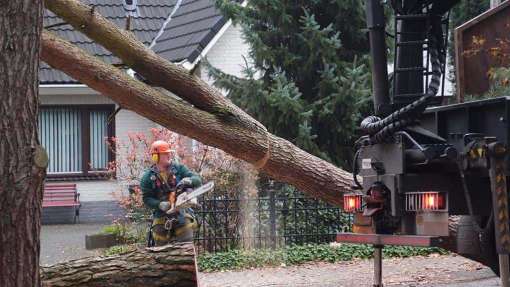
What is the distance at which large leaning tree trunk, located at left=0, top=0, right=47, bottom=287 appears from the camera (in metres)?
4.77

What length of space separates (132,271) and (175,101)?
2.22 metres

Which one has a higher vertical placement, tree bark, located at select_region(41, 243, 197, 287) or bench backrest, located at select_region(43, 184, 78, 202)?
bench backrest, located at select_region(43, 184, 78, 202)

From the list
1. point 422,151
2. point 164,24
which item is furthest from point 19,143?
point 164,24

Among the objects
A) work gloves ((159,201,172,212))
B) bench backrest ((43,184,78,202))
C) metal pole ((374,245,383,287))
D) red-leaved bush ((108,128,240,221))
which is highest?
red-leaved bush ((108,128,240,221))

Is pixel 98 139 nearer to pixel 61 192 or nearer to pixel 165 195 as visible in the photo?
pixel 61 192

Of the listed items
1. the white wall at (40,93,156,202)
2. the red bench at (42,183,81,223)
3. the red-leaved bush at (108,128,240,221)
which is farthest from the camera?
the white wall at (40,93,156,202)

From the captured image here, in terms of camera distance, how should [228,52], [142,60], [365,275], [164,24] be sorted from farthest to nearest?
1. [164,24]
2. [228,52]
3. [365,275]
4. [142,60]

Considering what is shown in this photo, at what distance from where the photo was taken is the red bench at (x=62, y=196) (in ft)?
62.1

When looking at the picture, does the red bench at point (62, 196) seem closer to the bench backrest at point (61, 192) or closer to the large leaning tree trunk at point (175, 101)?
the bench backrest at point (61, 192)

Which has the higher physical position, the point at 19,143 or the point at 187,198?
the point at 19,143

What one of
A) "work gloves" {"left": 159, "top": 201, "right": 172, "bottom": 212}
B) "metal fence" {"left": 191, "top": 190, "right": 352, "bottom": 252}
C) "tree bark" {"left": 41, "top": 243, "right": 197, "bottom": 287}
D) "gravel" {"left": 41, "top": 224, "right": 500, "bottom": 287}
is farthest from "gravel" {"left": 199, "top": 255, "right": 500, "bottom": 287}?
"tree bark" {"left": 41, "top": 243, "right": 197, "bottom": 287}

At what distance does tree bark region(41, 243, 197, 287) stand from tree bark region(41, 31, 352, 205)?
6.18 ft

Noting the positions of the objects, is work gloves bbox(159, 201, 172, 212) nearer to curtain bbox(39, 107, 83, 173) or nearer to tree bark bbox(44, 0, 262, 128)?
tree bark bbox(44, 0, 262, 128)

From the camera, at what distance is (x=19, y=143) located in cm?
483
